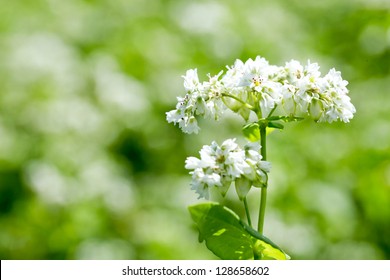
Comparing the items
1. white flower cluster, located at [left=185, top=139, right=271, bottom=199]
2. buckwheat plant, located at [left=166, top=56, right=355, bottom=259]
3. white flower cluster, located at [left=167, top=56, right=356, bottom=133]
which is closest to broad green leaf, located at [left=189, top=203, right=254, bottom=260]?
buckwheat plant, located at [left=166, top=56, right=355, bottom=259]

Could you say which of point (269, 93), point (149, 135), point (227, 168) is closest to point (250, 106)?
point (269, 93)

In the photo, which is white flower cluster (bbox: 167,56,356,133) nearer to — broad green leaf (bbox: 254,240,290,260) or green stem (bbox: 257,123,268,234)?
green stem (bbox: 257,123,268,234)

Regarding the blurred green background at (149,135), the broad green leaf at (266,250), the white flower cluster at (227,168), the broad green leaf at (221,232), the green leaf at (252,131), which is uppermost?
the blurred green background at (149,135)

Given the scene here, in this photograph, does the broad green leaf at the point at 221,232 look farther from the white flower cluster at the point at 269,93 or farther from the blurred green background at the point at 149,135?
the blurred green background at the point at 149,135

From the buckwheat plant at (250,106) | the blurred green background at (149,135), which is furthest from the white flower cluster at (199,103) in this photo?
the blurred green background at (149,135)

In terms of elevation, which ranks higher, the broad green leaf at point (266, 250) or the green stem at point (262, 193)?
the green stem at point (262, 193)

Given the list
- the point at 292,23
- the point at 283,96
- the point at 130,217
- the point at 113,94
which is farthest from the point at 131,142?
the point at 283,96

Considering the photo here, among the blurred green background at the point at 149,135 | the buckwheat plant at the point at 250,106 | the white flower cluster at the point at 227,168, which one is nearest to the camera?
the white flower cluster at the point at 227,168

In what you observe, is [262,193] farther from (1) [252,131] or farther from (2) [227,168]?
(1) [252,131]

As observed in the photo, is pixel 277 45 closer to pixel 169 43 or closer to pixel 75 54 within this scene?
pixel 169 43
